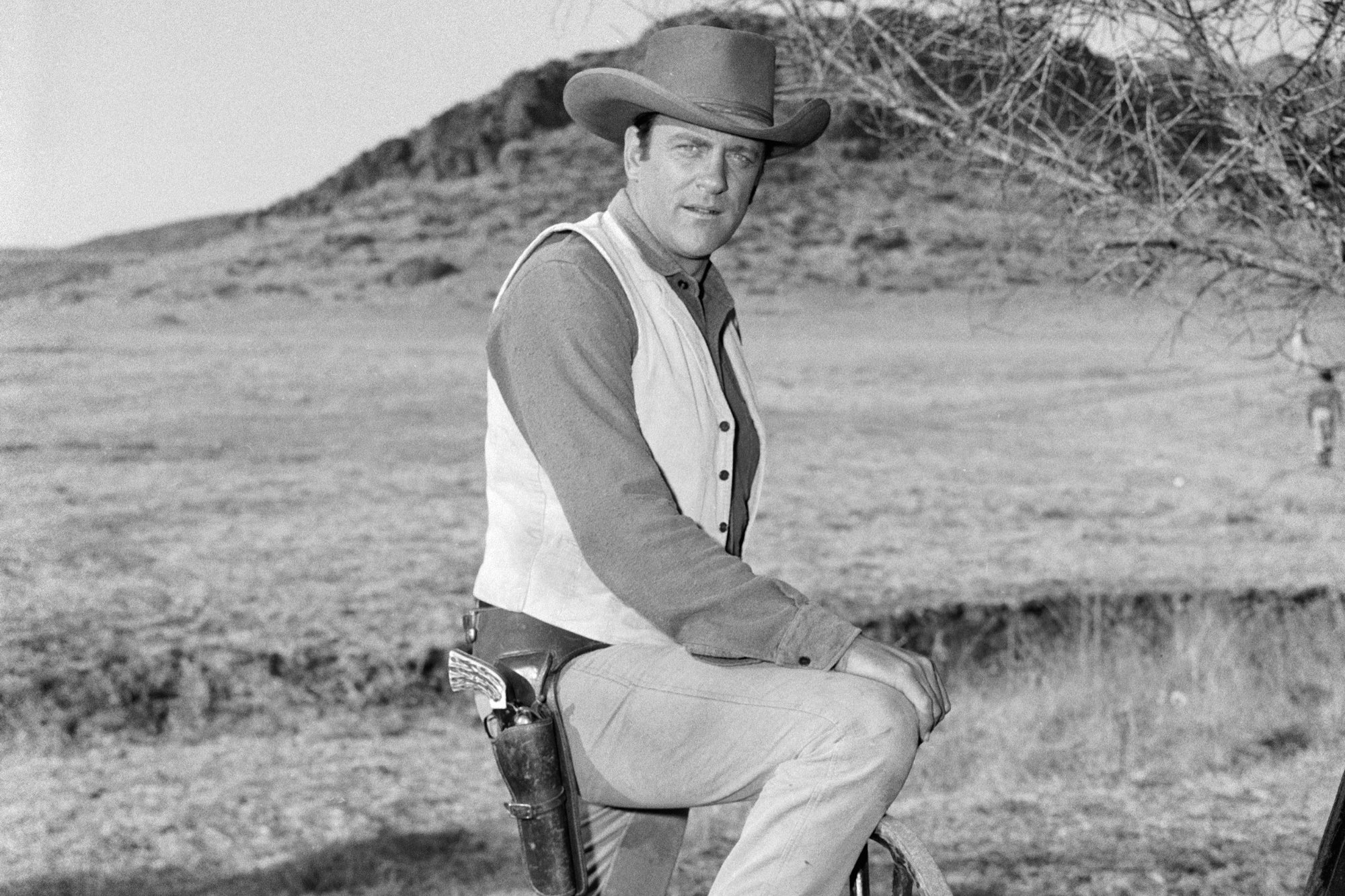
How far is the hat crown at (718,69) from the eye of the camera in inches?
85.7

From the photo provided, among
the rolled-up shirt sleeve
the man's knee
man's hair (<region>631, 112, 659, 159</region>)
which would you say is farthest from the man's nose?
the man's knee

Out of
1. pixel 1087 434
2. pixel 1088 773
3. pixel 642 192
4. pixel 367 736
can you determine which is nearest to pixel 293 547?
pixel 367 736

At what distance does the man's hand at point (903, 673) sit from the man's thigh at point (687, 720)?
0.02m

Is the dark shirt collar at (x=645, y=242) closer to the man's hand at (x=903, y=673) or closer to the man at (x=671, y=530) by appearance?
the man at (x=671, y=530)

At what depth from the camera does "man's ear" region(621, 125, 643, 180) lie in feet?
7.54

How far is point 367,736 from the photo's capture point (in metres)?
7.13

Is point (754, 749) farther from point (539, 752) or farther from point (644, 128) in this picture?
Result: point (644, 128)

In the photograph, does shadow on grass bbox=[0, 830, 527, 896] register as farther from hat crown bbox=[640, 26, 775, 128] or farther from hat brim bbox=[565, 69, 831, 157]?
hat crown bbox=[640, 26, 775, 128]

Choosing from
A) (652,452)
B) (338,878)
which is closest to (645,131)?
(652,452)

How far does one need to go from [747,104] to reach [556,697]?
853 millimetres

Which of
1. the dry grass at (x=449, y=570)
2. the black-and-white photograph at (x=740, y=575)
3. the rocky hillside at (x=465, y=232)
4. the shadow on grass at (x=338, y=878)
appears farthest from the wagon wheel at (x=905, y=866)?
the rocky hillside at (x=465, y=232)

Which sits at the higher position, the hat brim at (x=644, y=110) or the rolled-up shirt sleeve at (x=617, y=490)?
the hat brim at (x=644, y=110)

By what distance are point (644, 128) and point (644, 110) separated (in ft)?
0.11

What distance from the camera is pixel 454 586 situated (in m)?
10.8
